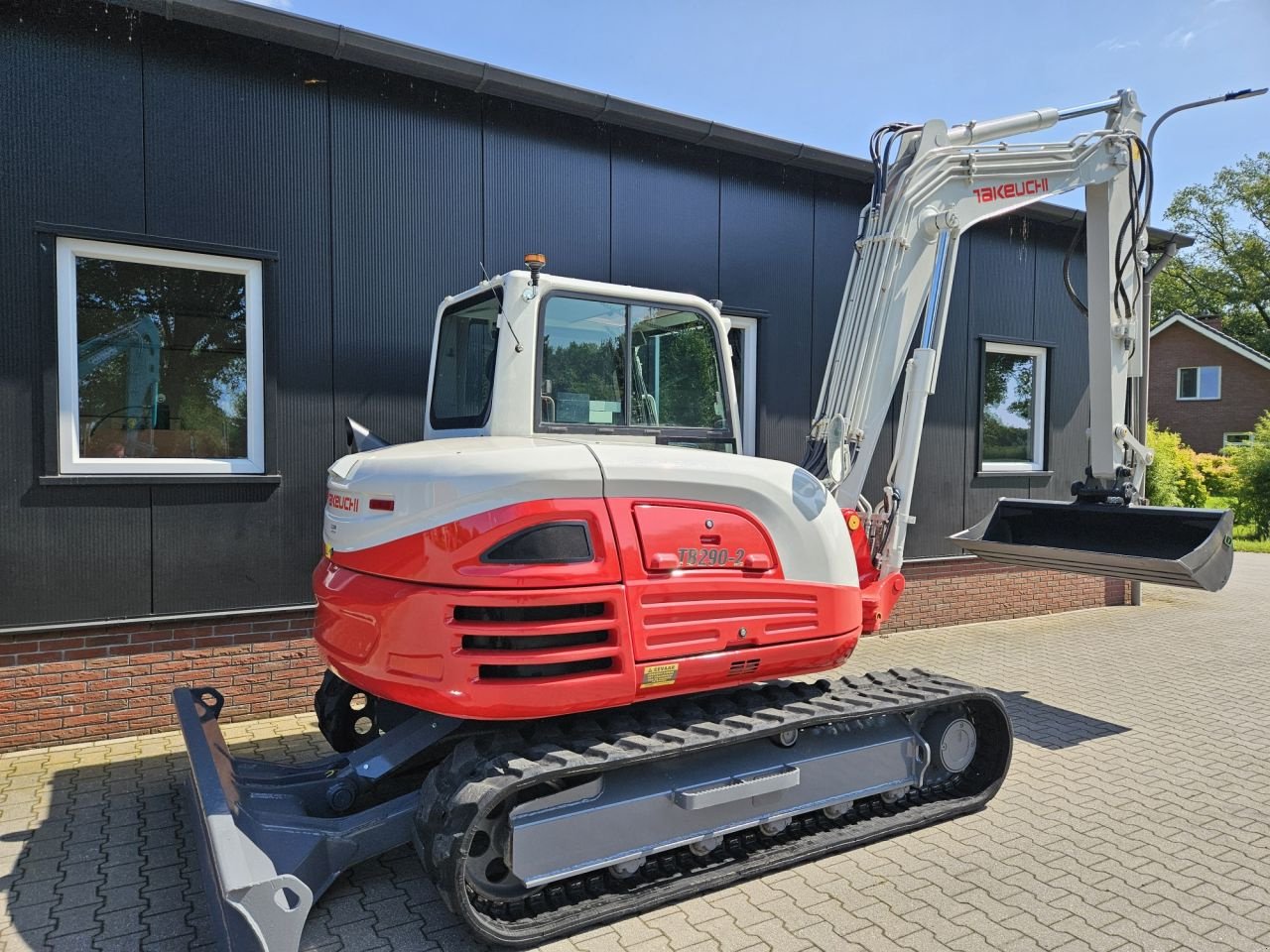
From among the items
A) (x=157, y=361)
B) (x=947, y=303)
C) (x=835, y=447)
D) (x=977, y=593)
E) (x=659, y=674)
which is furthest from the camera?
(x=977, y=593)

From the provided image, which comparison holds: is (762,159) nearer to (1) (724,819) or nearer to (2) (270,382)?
(2) (270,382)

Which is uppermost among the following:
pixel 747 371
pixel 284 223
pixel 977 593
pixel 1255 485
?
pixel 284 223

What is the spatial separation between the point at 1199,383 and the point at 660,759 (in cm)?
3607

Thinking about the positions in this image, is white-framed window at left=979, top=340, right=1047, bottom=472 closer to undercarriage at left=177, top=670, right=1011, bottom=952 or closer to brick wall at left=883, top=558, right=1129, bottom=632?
brick wall at left=883, top=558, right=1129, bottom=632

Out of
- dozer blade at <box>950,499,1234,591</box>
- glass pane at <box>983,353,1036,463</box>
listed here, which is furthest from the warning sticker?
glass pane at <box>983,353,1036,463</box>

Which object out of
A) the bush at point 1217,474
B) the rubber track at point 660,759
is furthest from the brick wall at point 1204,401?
the rubber track at point 660,759

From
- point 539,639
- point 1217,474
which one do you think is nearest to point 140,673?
point 539,639

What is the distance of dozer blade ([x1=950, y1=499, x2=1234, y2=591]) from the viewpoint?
5.21m

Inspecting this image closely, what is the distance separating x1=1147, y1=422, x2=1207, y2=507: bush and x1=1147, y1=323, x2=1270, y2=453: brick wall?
1135 centimetres

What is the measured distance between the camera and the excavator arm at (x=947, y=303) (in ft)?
16.8

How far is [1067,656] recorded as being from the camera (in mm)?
8266

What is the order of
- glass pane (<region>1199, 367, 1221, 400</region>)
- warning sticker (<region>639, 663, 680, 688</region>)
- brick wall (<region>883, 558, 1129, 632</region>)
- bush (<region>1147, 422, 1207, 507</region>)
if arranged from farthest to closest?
glass pane (<region>1199, 367, 1221, 400</region>) < bush (<region>1147, 422, 1207, 507</region>) < brick wall (<region>883, 558, 1129, 632</region>) < warning sticker (<region>639, 663, 680, 688</region>)

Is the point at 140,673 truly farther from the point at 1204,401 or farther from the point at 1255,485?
the point at 1204,401

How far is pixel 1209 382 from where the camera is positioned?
105 ft
